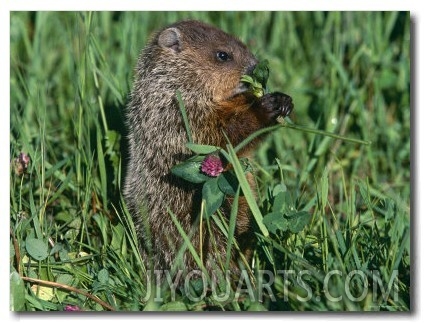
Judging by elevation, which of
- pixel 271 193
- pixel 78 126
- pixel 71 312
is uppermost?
pixel 78 126

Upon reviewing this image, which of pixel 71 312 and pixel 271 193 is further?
pixel 271 193

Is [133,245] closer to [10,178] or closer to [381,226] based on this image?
[10,178]

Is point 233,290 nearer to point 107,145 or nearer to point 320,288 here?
point 320,288

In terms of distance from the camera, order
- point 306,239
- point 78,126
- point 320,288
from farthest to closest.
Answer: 1. point 78,126
2. point 306,239
3. point 320,288

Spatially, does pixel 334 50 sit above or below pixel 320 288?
above

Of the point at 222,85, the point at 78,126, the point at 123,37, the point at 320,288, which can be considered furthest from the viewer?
the point at 123,37

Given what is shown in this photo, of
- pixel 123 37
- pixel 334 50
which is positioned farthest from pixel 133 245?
pixel 334 50

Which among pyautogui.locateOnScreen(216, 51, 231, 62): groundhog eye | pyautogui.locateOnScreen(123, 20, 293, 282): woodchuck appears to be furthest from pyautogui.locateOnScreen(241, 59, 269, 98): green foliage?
pyautogui.locateOnScreen(216, 51, 231, 62): groundhog eye
